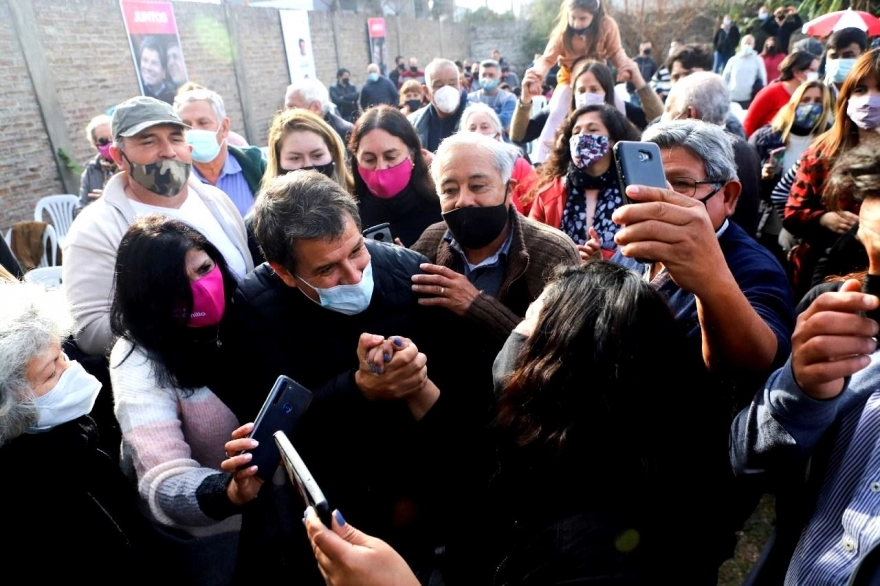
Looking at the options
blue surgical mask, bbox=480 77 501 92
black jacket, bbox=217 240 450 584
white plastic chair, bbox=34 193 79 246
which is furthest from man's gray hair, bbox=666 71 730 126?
white plastic chair, bbox=34 193 79 246

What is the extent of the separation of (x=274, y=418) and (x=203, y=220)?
1684 mm

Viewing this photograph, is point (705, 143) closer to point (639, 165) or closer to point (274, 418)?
point (639, 165)

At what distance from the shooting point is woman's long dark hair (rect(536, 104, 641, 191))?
3.10 metres

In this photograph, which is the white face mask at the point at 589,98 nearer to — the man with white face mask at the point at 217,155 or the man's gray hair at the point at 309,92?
the man with white face mask at the point at 217,155

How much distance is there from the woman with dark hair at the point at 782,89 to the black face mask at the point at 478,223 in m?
3.60

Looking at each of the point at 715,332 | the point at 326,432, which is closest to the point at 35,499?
the point at 326,432

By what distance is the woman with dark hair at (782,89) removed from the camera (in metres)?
4.78

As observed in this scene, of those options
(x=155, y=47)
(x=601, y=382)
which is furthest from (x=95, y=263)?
(x=155, y=47)

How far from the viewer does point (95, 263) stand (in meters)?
2.52

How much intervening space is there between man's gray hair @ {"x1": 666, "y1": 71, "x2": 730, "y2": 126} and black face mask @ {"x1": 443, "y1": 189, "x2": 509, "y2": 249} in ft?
5.40

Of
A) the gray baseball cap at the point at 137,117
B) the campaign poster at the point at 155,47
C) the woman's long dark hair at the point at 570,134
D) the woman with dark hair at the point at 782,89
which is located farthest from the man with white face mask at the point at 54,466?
the campaign poster at the point at 155,47

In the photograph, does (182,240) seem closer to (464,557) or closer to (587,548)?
(464,557)

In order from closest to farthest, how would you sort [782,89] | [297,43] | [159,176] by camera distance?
[159,176] → [782,89] → [297,43]

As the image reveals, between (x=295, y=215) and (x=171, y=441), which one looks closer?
(x=171, y=441)
